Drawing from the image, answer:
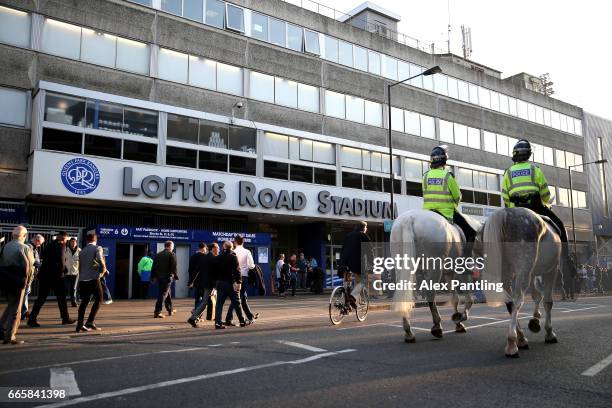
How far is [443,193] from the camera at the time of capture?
800cm

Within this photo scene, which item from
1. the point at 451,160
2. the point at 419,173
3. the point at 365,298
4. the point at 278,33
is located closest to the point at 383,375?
the point at 365,298

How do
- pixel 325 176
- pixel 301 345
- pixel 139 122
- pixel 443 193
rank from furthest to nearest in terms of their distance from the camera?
1. pixel 325 176
2. pixel 139 122
3. pixel 443 193
4. pixel 301 345

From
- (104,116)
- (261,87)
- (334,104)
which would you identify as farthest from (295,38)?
(104,116)

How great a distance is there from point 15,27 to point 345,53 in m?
18.3

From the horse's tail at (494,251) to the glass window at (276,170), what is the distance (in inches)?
801

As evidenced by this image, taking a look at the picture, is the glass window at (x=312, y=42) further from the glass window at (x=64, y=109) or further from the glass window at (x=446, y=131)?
the glass window at (x=64, y=109)

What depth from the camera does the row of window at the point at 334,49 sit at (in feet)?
85.4

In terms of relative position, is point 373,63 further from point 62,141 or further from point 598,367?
point 598,367

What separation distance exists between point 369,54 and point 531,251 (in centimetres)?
2871

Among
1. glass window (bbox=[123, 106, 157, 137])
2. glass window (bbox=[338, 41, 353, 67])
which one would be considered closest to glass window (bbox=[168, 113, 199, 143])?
glass window (bbox=[123, 106, 157, 137])

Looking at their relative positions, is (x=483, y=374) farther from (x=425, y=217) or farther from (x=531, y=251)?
(x=425, y=217)

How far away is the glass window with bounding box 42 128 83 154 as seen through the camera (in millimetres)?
20484

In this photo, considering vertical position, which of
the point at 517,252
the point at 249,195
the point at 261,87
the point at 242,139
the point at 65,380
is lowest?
the point at 65,380

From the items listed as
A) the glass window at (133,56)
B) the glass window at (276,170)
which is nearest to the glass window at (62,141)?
the glass window at (133,56)
